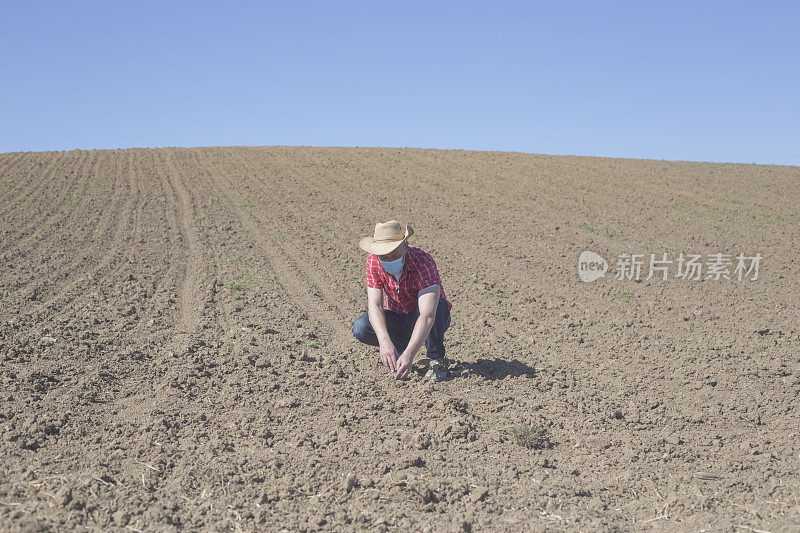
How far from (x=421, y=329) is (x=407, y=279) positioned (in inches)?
20.2

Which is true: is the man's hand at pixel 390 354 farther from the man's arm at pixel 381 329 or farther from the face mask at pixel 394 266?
the face mask at pixel 394 266

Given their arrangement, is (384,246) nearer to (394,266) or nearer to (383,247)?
(383,247)

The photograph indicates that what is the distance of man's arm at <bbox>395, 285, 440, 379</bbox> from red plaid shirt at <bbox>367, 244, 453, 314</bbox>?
4.3 inches

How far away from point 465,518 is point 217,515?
3.94 ft

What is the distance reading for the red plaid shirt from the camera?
14.3 ft

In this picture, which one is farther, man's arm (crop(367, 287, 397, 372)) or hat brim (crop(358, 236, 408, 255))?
man's arm (crop(367, 287, 397, 372))

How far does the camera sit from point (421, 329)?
13.7 feet

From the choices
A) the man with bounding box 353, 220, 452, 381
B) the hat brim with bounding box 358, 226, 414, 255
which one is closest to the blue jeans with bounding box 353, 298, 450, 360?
the man with bounding box 353, 220, 452, 381

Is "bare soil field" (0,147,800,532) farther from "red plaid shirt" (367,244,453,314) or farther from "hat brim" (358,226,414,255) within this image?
"hat brim" (358,226,414,255)

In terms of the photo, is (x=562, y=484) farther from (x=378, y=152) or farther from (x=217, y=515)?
(x=378, y=152)

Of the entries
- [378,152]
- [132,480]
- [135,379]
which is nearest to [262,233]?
[135,379]

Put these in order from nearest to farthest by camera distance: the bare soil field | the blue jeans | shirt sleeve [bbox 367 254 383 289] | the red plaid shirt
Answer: the bare soil field, the red plaid shirt, shirt sleeve [bbox 367 254 383 289], the blue jeans

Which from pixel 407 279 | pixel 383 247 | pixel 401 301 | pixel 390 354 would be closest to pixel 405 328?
pixel 401 301

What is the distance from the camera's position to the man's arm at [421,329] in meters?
4.16
